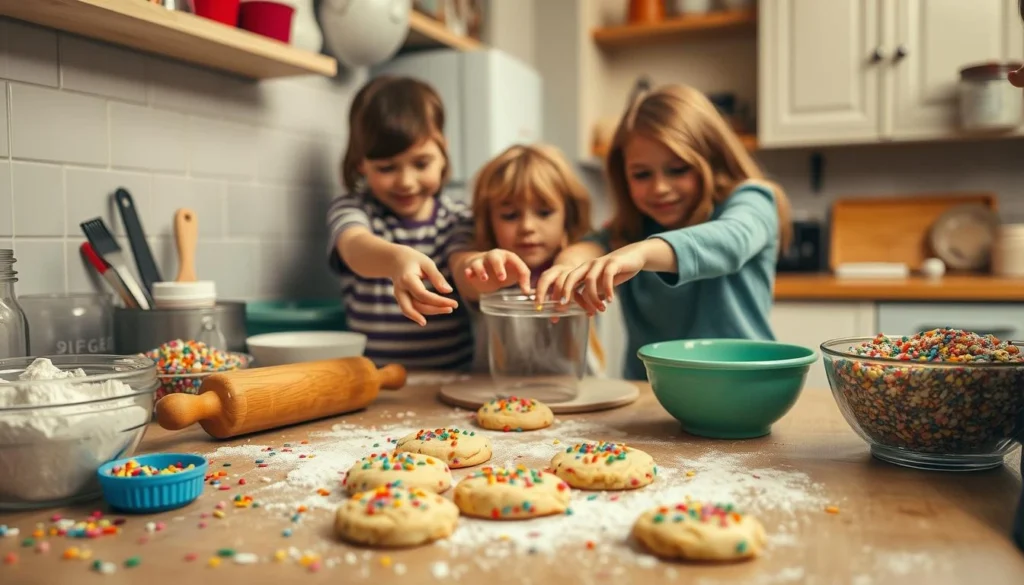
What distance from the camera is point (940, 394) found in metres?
0.80

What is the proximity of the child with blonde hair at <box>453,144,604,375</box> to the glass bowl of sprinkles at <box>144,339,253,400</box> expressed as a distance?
Answer: 0.51 meters

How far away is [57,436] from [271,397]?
0.30 m

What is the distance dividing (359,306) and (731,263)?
0.80 metres

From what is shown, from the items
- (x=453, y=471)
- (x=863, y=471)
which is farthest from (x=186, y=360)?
(x=863, y=471)

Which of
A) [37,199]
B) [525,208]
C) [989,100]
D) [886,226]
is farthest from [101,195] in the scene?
[886,226]

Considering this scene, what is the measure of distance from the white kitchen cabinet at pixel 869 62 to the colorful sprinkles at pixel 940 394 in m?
1.81

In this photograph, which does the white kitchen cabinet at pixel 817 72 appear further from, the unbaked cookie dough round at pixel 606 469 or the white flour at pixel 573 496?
the unbaked cookie dough round at pixel 606 469

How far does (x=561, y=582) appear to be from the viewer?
0.59 metres

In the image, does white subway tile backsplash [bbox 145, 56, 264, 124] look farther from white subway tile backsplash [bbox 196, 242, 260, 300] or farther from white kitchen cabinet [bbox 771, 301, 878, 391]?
white kitchen cabinet [bbox 771, 301, 878, 391]

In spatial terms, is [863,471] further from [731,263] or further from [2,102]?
[2,102]

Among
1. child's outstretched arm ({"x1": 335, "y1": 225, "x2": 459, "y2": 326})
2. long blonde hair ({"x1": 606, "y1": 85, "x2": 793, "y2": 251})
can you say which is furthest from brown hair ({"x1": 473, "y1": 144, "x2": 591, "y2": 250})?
child's outstretched arm ({"x1": 335, "y1": 225, "x2": 459, "y2": 326})

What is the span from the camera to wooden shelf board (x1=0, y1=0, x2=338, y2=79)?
1.19m

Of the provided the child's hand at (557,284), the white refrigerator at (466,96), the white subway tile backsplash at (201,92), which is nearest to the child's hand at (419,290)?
the child's hand at (557,284)

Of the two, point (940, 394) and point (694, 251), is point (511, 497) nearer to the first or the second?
point (940, 394)
